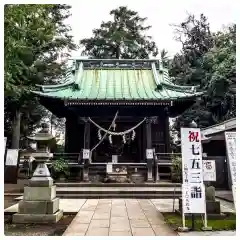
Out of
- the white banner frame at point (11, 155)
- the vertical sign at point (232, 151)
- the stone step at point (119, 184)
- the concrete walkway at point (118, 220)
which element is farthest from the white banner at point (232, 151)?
the white banner frame at point (11, 155)

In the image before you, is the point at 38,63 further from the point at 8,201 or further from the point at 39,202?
the point at 39,202

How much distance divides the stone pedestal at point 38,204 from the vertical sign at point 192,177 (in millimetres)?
2721

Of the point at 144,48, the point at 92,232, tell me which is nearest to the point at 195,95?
the point at 92,232

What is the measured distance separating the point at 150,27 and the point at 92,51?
6102 millimetres

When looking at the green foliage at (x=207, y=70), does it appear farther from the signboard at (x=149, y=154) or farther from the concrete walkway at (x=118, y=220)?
the concrete walkway at (x=118, y=220)

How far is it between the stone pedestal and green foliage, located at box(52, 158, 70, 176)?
A: 593cm

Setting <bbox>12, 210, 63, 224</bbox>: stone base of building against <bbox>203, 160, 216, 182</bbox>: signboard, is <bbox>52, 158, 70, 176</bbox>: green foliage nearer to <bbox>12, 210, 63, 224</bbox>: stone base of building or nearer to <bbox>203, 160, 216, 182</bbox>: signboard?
<bbox>12, 210, 63, 224</bbox>: stone base of building

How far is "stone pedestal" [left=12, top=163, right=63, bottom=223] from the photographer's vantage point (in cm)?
627

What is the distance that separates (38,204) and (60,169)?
6.22m

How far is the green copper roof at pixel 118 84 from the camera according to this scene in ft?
42.9

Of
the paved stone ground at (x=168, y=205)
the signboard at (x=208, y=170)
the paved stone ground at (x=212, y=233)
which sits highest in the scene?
the signboard at (x=208, y=170)

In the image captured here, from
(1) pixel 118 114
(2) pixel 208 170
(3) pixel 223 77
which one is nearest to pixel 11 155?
(1) pixel 118 114

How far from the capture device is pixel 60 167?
12523mm

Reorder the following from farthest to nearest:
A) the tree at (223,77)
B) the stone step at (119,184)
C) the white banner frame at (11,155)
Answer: the tree at (223,77) < the white banner frame at (11,155) < the stone step at (119,184)
